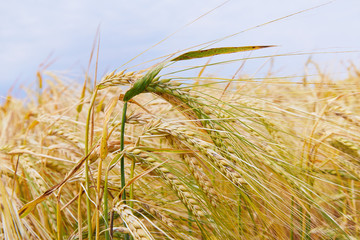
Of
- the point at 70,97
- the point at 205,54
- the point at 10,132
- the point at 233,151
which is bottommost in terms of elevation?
the point at 10,132

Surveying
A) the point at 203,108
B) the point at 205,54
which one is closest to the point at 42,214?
the point at 203,108

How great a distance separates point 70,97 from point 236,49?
8.78 feet

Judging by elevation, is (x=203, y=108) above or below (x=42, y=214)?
above

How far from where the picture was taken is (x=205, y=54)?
0.73m

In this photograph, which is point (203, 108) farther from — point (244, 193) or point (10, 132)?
point (10, 132)

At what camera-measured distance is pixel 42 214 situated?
47.2 inches

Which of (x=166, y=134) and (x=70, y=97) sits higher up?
(x=166, y=134)

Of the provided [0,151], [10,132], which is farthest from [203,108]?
[10,132]

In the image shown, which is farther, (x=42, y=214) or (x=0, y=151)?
(x=0, y=151)

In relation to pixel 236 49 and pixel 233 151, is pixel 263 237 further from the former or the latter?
pixel 236 49

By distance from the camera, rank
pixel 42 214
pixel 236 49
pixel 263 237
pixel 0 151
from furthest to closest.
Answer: pixel 0 151 < pixel 42 214 < pixel 263 237 < pixel 236 49

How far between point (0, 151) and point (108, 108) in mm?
747

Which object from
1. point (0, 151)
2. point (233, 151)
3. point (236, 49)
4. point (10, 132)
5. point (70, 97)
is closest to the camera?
point (236, 49)

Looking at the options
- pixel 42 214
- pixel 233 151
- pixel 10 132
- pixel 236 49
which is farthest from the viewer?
pixel 10 132
